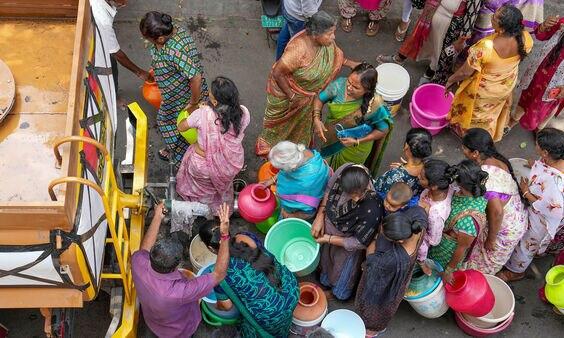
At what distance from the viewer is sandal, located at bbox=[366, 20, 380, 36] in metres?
6.45

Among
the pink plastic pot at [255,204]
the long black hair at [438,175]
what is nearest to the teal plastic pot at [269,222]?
the pink plastic pot at [255,204]

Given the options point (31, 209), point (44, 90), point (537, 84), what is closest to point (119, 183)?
point (44, 90)

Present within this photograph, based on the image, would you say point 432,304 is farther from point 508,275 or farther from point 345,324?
point 508,275

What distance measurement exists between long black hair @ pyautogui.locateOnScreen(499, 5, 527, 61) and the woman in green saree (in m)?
1.09

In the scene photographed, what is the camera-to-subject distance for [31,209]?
112 inches

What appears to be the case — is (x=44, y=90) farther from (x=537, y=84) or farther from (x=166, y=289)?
(x=537, y=84)

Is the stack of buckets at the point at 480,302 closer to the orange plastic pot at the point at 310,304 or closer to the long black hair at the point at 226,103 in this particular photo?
the orange plastic pot at the point at 310,304

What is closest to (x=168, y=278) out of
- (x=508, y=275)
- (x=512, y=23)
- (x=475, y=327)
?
(x=475, y=327)

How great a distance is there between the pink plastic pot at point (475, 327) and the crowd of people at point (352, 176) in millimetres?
381

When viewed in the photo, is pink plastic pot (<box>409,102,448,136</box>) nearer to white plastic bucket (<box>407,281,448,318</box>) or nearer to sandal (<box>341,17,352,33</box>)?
sandal (<box>341,17,352,33</box>)

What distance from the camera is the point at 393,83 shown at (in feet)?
18.4

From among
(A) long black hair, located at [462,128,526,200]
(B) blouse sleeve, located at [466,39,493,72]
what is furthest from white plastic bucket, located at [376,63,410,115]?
(A) long black hair, located at [462,128,526,200]

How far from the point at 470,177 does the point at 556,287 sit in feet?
3.92

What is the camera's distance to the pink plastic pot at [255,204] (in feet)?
15.3
